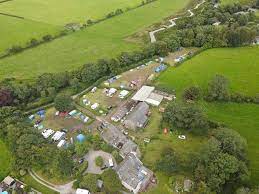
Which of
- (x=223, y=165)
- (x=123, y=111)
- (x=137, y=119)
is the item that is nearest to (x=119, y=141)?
(x=137, y=119)

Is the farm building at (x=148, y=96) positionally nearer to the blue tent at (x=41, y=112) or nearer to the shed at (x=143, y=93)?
the shed at (x=143, y=93)

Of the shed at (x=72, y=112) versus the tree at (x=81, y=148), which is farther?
the shed at (x=72, y=112)

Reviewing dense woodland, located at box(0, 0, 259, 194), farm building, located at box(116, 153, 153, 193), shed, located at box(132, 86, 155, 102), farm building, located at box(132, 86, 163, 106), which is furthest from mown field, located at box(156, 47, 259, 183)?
farm building, located at box(116, 153, 153, 193)

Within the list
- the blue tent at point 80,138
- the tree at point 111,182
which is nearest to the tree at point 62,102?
the blue tent at point 80,138

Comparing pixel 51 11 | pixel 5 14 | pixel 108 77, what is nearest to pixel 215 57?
pixel 108 77

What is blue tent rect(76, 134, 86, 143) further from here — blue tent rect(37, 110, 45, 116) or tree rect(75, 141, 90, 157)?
blue tent rect(37, 110, 45, 116)

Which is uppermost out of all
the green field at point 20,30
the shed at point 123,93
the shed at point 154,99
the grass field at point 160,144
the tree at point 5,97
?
the green field at point 20,30
